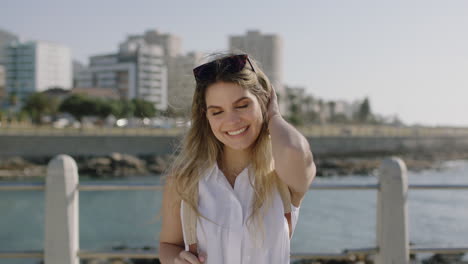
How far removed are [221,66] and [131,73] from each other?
91.7 meters

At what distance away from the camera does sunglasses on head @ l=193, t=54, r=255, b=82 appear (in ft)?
4.90

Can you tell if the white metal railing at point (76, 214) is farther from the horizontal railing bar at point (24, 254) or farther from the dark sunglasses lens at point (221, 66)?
the dark sunglasses lens at point (221, 66)

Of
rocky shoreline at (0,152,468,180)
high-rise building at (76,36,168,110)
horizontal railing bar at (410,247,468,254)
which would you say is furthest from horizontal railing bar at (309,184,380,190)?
high-rise building at (76,36,168,110)

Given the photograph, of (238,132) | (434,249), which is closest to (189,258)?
(238,132)

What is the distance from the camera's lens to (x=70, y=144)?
1422 inches

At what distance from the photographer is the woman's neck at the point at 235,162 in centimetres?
159

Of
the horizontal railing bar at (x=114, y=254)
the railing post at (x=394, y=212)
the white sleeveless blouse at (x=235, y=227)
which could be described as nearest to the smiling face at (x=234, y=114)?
the white sleeveless blouse at (x=235, y=227)

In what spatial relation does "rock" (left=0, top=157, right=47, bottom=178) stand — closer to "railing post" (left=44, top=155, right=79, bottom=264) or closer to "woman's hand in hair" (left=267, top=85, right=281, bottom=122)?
"railing post" (left=44, top=155, right=79, bottom=264)

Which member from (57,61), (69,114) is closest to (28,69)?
(57,61)

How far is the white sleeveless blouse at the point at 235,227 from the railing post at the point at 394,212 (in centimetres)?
Result: 164

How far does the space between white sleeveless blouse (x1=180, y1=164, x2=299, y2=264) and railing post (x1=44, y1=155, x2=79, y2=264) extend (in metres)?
1.53

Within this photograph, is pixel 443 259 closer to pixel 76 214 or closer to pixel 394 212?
pixel 394 212

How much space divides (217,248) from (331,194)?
76.2 feet

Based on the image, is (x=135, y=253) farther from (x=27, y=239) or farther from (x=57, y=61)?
(x=57, y=61)
